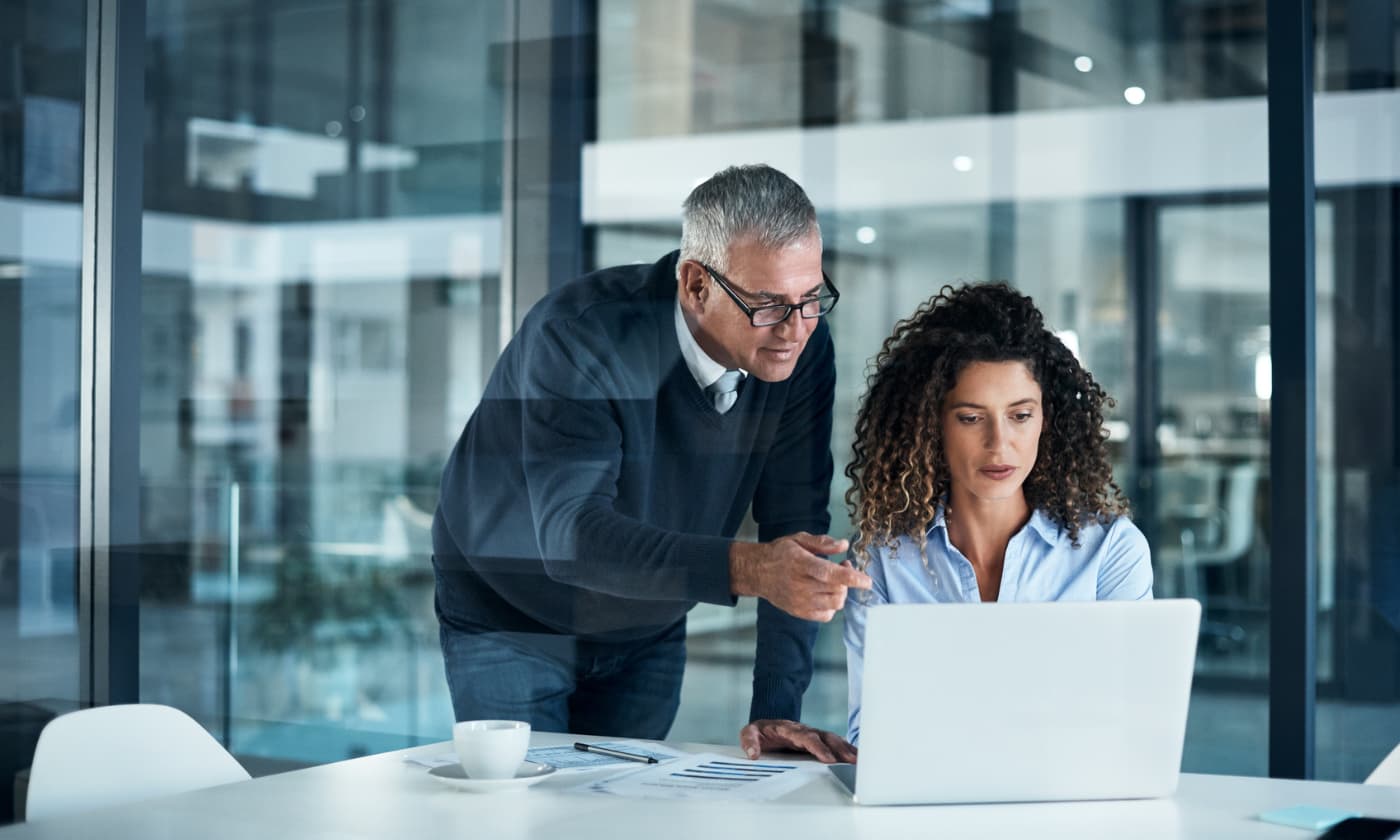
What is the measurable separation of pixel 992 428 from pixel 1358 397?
1.94 m

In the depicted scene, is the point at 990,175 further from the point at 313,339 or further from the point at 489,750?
the point at 489,750

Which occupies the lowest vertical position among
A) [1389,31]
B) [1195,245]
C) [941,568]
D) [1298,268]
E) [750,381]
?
[941,568]

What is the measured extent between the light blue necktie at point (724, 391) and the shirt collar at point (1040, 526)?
569 millimetres

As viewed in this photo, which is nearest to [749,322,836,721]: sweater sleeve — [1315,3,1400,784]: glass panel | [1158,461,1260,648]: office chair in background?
[1315,3,1400,784]: glass panel

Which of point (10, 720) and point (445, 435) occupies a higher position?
point (445, 435)

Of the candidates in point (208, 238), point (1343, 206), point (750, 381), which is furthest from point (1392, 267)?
point (208, 238)

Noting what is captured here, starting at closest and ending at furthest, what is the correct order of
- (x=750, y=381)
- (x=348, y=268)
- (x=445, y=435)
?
1. (x=750, y=381)
2. (x=445, y=435)
3. (x=348, y=268)

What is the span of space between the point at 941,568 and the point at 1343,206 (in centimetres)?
215

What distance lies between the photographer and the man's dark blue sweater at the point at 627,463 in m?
2.77

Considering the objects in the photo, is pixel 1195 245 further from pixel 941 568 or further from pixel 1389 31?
pixel 941 568

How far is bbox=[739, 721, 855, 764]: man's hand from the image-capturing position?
2074 millimetres

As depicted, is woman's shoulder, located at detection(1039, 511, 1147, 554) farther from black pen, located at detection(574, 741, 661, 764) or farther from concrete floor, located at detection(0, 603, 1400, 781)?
concrete floor, located at detection(0, 603, 1400, 781)

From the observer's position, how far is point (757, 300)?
8.89ft

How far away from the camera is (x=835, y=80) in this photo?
4410mm
